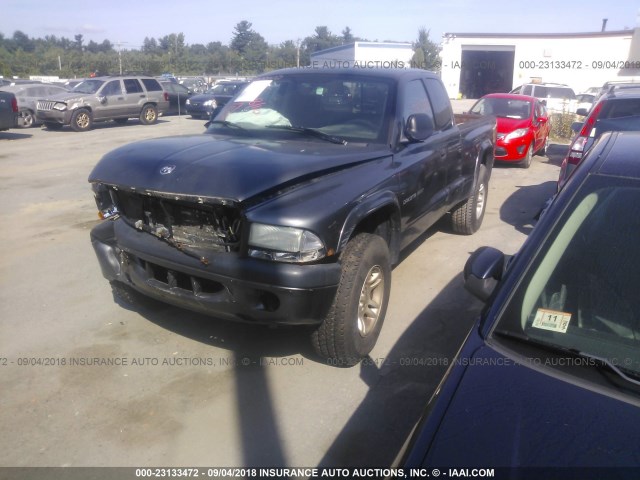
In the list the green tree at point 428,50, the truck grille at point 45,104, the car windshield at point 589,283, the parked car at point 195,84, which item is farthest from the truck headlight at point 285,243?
the green tree at point 428,50

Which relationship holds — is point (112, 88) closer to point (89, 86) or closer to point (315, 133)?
point (89, 86)

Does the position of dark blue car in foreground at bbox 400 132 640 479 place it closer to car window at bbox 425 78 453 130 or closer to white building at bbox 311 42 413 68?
car window at bbox 425 78 453 130

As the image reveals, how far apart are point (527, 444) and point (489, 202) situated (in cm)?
754

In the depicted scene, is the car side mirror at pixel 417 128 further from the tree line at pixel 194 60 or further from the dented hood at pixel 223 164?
the tree line at pixel 194 60

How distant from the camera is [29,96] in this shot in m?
18.1

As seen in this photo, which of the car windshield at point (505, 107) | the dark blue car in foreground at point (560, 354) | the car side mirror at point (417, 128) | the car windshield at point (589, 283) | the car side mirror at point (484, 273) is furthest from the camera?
the car windshield at point (505, 107)

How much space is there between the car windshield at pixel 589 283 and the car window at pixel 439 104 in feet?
10.2

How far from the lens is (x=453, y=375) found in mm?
1933

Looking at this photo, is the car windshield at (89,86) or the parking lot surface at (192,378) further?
the car windshield at (89,86)

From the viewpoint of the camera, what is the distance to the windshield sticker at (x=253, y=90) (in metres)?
4.84

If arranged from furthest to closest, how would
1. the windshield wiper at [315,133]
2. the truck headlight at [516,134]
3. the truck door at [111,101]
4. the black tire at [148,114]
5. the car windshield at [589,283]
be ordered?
the black tire at [148,114] → the truck door at [111,101] → the truck headlight at [516,134] → the windshield wiper at [315,133] → the car windshield at [589,283]

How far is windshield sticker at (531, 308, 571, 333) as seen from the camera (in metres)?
2.05

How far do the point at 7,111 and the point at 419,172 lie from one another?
1386cm

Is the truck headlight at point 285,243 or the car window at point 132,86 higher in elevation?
the car window at point 132,86
